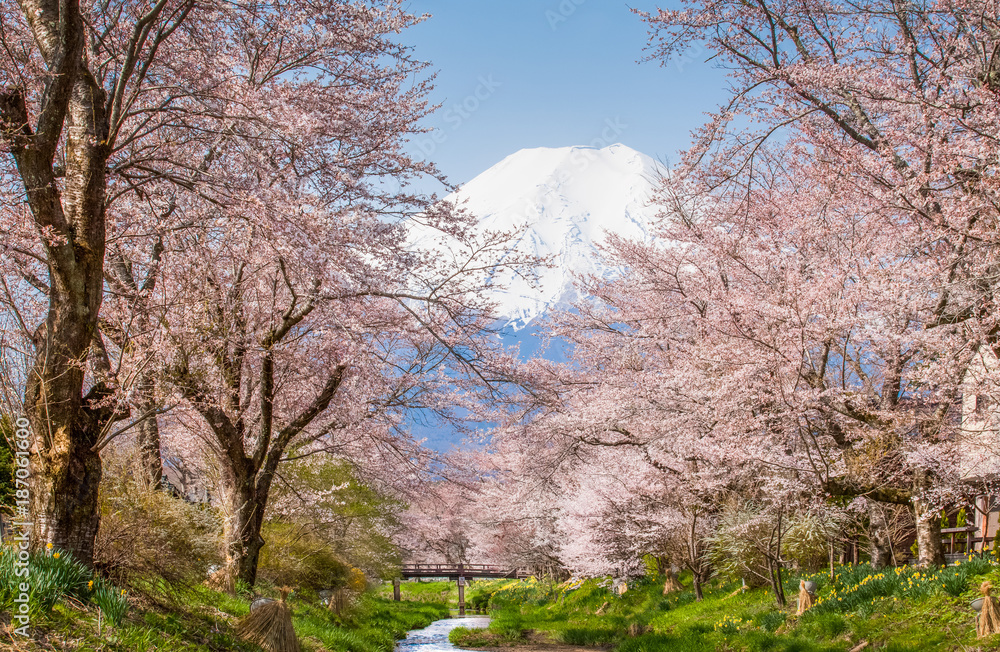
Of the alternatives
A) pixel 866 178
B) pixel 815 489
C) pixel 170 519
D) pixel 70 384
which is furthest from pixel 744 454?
pixel 70 384

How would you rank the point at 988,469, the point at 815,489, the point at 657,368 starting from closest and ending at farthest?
the point at 988,469
the point at 815,489
the point at 657,368

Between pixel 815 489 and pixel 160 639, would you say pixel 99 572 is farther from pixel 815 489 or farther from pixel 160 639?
pixel 815 489

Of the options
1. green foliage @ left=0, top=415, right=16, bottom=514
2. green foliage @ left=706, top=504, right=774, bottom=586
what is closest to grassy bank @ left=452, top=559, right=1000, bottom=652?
green foliage @ left=706, top=504, right=774, bottom=586

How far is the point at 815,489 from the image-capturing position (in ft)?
32.1

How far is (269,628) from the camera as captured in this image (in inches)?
254

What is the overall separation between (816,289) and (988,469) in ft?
10.8

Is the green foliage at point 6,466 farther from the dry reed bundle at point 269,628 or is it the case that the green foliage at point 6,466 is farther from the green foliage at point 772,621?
the green foliage at point 772,621

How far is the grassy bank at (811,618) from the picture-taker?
6.99 m

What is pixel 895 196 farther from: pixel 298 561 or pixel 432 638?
pixel 432 638

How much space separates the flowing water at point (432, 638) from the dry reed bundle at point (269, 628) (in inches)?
378

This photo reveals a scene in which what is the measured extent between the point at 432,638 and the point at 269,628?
1333 cm

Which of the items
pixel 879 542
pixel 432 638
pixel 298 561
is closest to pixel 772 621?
pixel 879 542

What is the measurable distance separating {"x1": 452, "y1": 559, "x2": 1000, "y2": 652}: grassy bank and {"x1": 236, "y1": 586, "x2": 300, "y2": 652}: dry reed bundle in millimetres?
5938

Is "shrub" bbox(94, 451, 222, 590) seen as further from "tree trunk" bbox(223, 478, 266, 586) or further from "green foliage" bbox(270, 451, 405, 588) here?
"green foliage" bbox(270, 451, 405, 588)
